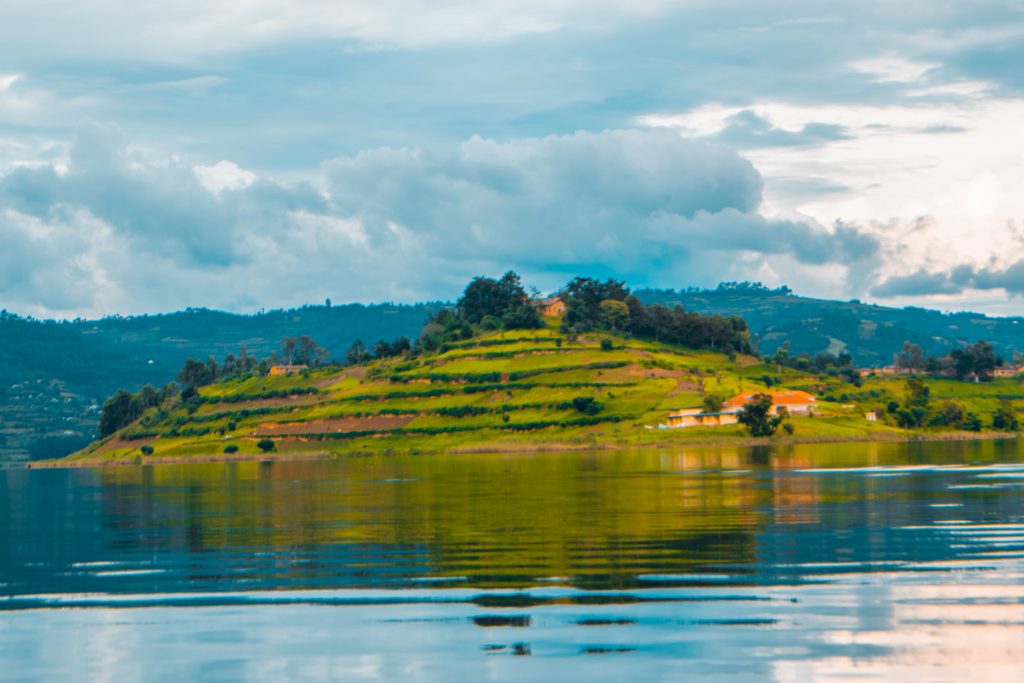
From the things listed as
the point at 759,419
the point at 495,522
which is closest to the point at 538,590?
the point at 495,522

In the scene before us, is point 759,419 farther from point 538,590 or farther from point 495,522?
point 538,590

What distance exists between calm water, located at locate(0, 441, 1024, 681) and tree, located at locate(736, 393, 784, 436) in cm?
10921

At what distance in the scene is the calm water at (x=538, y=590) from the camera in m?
27.8

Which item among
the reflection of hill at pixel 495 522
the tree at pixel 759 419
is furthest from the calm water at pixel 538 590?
the tree at pixel 759 419

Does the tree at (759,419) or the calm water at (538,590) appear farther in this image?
the tree at (759,419)

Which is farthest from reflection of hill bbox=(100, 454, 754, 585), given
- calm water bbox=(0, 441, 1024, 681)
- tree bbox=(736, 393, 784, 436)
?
tree bbox=(736, 393, 784, 436)

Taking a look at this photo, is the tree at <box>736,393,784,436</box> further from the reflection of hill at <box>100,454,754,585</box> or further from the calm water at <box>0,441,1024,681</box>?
the calm water at <box>0,441,1024,681</box>

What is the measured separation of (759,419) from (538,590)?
152553 mm

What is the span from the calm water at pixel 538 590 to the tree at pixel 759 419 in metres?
109

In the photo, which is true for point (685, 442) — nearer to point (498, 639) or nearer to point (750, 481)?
point (750, 481)

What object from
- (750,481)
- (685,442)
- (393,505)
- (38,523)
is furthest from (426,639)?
(685,442)

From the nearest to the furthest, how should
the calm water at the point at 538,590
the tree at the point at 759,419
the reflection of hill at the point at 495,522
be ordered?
the calm water at the point at 538,590, the reflection of hill at the point at 495,522, the tree at the point at 759,419

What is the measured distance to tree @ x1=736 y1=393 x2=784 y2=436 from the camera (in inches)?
7274

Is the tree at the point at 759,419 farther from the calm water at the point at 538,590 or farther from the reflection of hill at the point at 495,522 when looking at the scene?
the calm water at the point at 538,590
